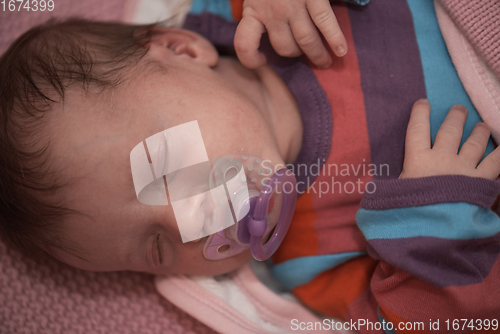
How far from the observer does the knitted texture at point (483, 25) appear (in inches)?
39.0

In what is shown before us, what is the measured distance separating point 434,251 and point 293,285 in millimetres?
462

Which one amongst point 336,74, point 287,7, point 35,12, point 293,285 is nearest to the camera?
point 287,7

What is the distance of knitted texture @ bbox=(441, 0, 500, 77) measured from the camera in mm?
990

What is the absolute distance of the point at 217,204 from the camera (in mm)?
904

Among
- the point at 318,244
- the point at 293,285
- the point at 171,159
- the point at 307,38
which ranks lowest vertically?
the point at 293,285

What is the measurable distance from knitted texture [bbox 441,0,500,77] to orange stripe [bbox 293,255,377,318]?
63 centimetres

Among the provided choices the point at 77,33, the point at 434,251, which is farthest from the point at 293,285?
the point at 77,33

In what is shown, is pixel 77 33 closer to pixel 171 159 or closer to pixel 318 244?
pixel 171 159

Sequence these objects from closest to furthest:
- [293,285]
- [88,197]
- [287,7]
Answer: [88,197], [287,7], [293,285]

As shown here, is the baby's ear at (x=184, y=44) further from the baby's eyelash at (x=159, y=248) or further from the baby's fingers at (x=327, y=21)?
the baby's eyelash at (x=159, y=248)

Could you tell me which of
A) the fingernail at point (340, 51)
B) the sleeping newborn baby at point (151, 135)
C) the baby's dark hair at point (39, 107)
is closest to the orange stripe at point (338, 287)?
the sleeping newborn baby at point (151, 135)

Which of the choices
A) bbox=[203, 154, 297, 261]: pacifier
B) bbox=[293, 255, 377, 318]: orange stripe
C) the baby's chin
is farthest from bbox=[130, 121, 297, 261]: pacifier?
bbox=[293, 255, 377, 318]: orange stripe

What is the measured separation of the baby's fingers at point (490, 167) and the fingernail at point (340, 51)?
0.44 metres

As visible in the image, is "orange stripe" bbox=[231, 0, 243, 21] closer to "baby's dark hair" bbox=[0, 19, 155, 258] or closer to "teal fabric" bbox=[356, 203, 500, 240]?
"baby's dark hair" bbox=[0, 19, 155, 258]
